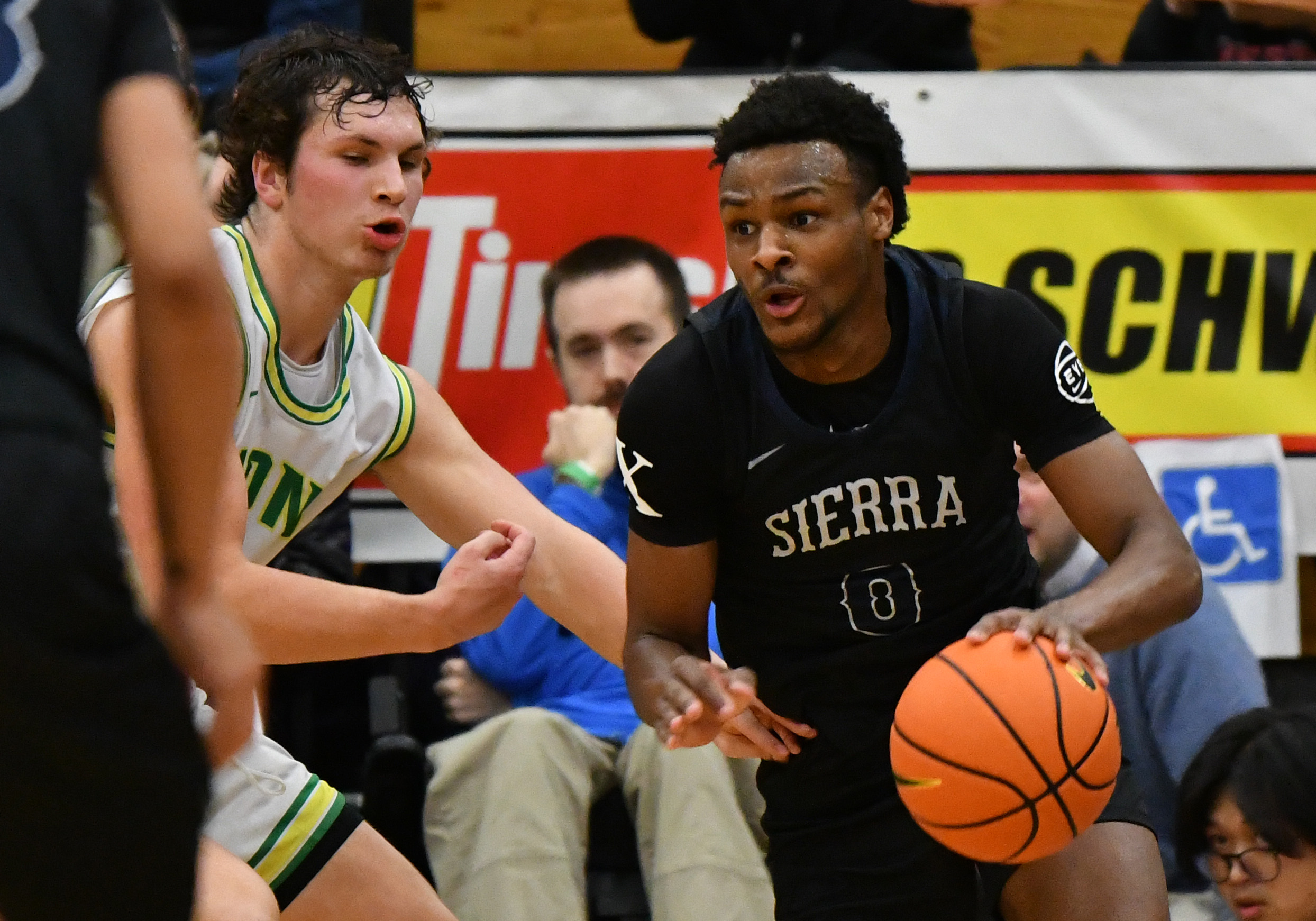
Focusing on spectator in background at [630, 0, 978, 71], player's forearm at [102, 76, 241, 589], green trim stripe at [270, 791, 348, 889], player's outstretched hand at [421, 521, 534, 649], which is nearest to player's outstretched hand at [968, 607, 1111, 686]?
player's outstretched hand at [421, 521, 534, 649]

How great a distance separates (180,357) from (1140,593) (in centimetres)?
192

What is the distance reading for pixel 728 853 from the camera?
442 centimetres

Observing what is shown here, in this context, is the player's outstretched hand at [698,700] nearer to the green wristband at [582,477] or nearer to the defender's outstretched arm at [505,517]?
the defender's outstretched arm at [505,517]

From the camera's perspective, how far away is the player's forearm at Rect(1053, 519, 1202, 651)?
3.23m

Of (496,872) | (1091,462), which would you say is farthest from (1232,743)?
(496,872)

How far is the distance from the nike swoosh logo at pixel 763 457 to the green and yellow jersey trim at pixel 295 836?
1.14 m

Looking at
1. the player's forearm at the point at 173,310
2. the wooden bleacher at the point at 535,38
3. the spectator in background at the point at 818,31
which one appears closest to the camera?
the player's forearm at the point at 173,310

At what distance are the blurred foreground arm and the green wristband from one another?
114 inches

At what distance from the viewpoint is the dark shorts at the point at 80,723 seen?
1.85 meters

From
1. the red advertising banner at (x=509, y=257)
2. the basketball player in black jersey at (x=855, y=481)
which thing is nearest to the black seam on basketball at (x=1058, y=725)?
the basketball player in black jersey at (x=855, y=481)

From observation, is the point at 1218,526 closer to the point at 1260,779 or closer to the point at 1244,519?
the point at 1244,519

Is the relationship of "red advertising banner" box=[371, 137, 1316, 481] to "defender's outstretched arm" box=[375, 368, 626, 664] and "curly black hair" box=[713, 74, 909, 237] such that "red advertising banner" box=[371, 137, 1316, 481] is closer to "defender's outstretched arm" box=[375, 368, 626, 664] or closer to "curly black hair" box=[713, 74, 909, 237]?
"defender's outstretched arm" box=[375, 368, 626, 664]

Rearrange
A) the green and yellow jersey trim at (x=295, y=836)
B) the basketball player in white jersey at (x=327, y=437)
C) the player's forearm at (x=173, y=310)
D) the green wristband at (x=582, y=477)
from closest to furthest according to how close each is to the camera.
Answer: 1. the player's forearm at (x=173, y=310)
2. the basketball player in white jersey at (x=327, y=437)
3. the green and yellow jersey trim at (x=295, y=836)
4. the green wristband at (x=582, y=477)

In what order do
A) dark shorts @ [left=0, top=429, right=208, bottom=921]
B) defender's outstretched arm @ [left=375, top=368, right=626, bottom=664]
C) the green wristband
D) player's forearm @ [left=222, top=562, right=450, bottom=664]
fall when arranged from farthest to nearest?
the green wristband, defender's outstretched arm @ [left=375, top=368, right=626, bottom=664], player's forearm @ [left=222, top=562, right=450, bottom=664], dark shorts @ [left=0, top=429, right=208, bottom=921]
